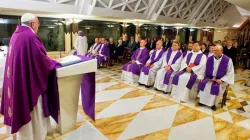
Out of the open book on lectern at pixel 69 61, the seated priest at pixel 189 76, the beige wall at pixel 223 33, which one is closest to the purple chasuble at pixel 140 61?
the seated priest at pixel 189 76

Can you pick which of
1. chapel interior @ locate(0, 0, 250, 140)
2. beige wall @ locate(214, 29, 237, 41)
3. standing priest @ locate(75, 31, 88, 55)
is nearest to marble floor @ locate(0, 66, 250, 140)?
chapel interior @ locate(0, 0, 250, 140)

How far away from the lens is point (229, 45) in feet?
23.7

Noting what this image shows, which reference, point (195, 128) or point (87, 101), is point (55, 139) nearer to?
point (87, 101)

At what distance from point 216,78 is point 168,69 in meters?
1.15

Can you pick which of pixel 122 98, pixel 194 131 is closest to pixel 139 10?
pixel 122 98

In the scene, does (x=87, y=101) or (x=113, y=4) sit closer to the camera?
(x=87, y=101)

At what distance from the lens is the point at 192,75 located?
14.4ft

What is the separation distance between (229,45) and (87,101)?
6029 millimetres

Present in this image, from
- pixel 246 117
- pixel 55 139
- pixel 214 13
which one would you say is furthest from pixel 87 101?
pixel 214 13

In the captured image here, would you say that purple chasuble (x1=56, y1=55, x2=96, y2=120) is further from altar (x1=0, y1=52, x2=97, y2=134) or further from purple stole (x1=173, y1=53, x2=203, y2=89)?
purple stole (x1=173, y1=53, x2=203, y2=89)

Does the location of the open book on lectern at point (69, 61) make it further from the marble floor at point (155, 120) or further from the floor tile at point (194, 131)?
the floor tile at point (194, 131)

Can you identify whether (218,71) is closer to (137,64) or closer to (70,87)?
(137,64)

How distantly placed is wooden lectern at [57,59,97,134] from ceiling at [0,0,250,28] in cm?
415

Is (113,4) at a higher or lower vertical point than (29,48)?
higher
